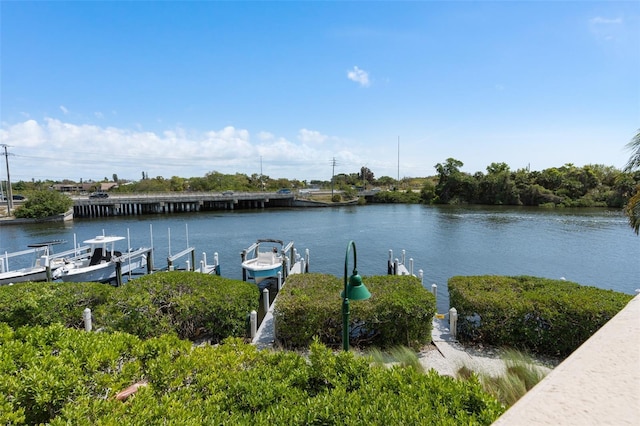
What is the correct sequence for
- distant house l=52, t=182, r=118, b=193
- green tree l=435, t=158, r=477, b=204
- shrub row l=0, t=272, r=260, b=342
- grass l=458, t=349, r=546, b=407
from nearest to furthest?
grass l=458, t=349, r=546, b=407 → shrub row l=0, t=272, r=260, b=342 → green tree l=435, t=158, r=477, b=204 → distant house l=52, t=182, r=118, b=193

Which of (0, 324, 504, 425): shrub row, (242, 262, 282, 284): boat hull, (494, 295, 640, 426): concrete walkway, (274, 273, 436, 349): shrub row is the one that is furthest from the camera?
(242, 262, 282, 284): boat hull

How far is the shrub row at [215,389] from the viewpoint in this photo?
376 cm

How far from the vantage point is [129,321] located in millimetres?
9266

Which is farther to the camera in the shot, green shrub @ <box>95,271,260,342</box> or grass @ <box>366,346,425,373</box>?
green shrub @ <box>95,271,260,342</box>

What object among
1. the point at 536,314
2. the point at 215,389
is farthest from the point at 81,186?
the point at 536,314

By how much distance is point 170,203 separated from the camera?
2552 inches

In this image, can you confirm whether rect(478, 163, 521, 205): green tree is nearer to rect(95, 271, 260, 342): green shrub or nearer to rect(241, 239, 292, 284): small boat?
rect(241, 239, 292, 284): small boat

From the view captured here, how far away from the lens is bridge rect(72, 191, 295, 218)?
57.9 m

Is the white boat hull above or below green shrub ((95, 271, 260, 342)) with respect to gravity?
below

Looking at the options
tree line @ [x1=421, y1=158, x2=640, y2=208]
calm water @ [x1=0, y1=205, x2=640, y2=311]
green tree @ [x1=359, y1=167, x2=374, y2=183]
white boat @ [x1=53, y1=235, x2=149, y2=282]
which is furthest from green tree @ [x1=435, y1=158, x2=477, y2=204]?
white boat @ [x1=53, y1=235, x2=149, y2=282]

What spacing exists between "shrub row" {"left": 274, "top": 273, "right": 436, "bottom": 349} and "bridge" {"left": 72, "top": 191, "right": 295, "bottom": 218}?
59.0 meters

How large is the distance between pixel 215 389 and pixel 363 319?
6030 millimetres

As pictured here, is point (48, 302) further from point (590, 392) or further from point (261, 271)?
point (590, 392)

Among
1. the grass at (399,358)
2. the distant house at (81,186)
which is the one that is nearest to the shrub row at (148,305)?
the grass at (399,358)
